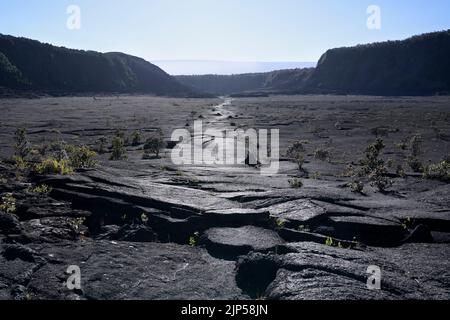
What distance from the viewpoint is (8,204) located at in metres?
7.88

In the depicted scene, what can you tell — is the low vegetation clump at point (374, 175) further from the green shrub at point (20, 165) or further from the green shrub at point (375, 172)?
the green shrub at point (20, 165)

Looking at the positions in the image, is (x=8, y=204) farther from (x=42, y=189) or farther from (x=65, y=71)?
(x=65, y=71)

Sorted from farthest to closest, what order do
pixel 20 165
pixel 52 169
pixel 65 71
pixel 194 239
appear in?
pixel 65 71, pixel 20 165, pixel 52 169, pixel 194 239

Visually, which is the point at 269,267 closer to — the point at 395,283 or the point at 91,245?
the point at 395,283

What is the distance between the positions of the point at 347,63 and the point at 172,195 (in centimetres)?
11484

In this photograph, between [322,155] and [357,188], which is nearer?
[357,188]

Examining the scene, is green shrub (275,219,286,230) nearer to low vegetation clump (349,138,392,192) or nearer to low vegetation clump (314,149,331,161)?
low vegetation clump (349,138,392,192)

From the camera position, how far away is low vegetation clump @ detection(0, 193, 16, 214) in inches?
305

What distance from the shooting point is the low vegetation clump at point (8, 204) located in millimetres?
7742

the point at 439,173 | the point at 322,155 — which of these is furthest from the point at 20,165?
the point at 439,173

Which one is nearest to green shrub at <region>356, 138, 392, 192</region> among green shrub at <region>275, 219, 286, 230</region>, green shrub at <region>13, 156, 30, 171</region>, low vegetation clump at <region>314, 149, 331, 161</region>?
low vegetation clump at <region>314, 149, 331, 161</region>

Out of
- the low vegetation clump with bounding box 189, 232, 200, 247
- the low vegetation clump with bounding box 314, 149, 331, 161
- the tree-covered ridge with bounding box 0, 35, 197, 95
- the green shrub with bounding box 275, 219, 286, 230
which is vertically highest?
the tree-covered ridge with bounding box 0, 35, 197, 95

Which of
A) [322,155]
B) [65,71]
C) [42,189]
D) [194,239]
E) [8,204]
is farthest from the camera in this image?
[65,71]

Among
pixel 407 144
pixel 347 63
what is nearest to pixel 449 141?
pixel 407 144
